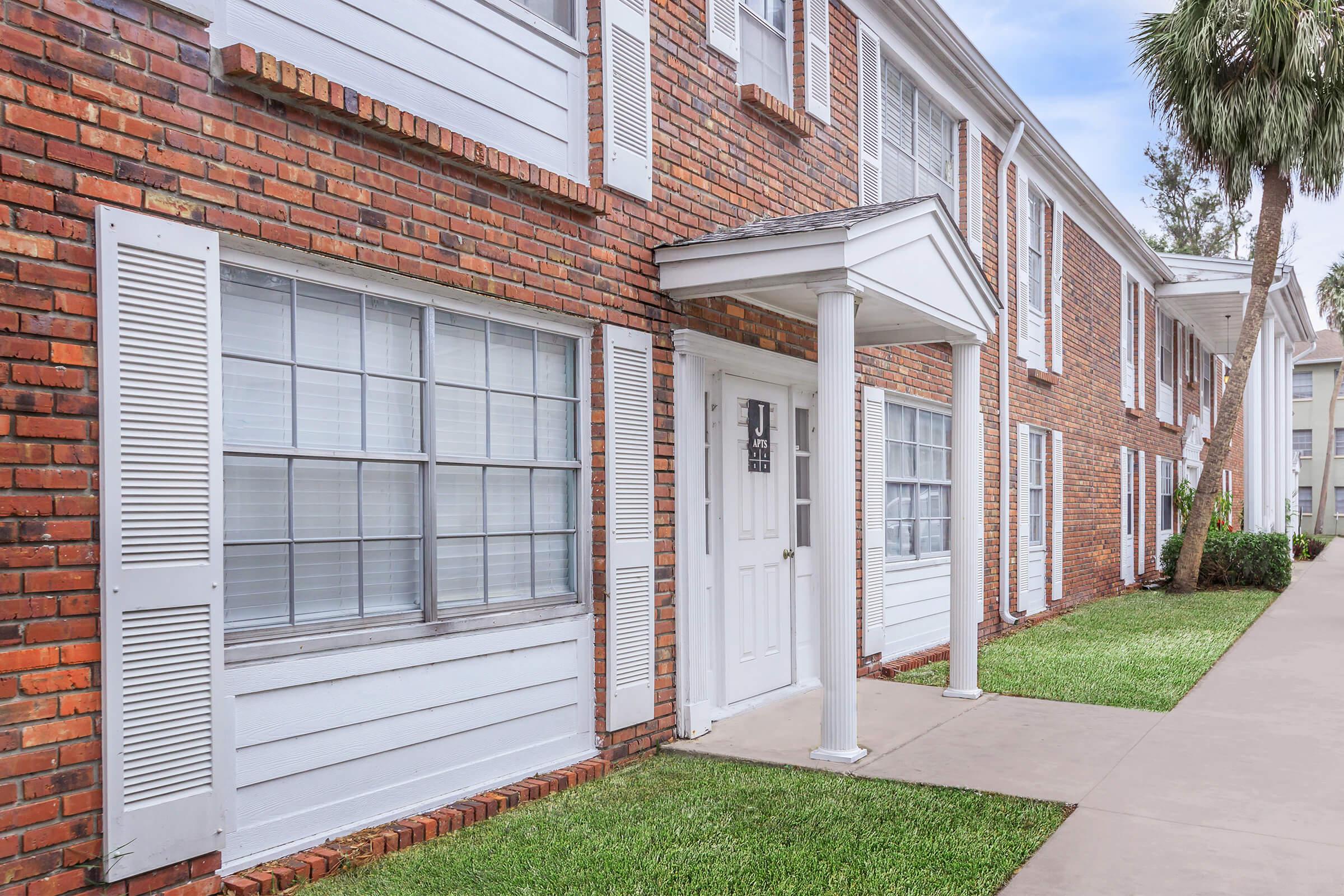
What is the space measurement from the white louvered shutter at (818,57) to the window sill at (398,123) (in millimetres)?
2968

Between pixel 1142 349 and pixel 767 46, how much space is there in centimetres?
1396

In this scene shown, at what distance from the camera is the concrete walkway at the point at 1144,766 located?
4441 mm

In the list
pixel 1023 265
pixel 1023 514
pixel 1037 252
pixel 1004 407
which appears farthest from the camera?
pixel 1037 252

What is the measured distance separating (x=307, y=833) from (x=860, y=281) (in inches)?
155

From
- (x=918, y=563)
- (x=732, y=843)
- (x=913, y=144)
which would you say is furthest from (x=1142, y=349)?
(x=732, y=843)

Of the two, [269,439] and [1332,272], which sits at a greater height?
[1332,272]

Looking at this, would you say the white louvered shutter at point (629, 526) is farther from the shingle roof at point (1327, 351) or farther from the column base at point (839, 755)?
the shingle roof at point (1327, 351)

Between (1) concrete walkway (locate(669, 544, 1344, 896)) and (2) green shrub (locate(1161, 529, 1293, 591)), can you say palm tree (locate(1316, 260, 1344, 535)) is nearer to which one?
(2) green shrub (locate(1161, 529, 1293, 591))

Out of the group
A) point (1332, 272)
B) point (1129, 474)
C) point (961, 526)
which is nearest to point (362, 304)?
point (961, 526)

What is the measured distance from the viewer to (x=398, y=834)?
4.58 metres

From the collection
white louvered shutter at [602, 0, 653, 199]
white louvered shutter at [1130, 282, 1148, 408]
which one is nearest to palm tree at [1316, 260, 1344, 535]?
white louvered shutter at [1130, 282, 1148, 408]

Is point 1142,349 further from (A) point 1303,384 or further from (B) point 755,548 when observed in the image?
(A) point 1303,384

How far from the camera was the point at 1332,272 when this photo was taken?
4072 centimetres

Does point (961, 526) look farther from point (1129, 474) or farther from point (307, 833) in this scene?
point (1129, 474)
